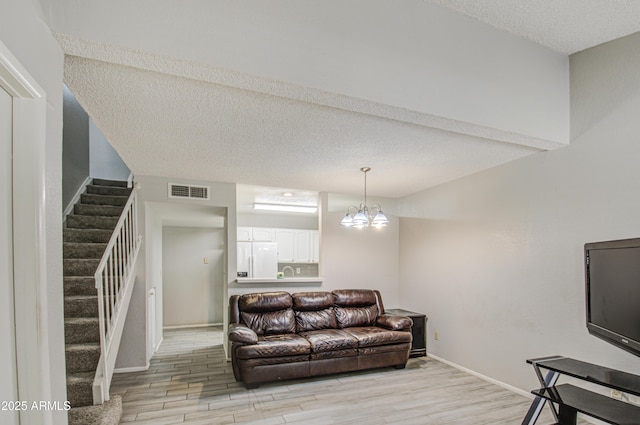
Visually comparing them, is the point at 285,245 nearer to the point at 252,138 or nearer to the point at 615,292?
the point at 252,138

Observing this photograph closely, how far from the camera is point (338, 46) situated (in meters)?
2.06

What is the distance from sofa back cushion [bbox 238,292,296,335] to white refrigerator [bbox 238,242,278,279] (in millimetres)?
1139

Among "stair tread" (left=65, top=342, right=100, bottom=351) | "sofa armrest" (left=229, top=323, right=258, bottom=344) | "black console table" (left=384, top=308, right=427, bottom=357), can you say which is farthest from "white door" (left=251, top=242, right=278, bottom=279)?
"stair tread" (left=65, top=342, right=100, bottom=351)

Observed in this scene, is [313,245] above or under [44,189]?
under

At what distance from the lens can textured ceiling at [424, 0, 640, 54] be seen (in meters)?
2.24

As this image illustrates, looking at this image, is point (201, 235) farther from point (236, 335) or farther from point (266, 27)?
point (266, 27)

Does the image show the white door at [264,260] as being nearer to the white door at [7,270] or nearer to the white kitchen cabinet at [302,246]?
the white kitchen cabinet at [302,246]

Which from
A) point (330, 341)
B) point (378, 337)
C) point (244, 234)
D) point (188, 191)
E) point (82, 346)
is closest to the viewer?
point (82, 346)

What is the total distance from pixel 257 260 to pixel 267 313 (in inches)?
56.3

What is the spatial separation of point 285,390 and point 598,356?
300 centimetres

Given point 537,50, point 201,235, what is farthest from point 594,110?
point 201,235

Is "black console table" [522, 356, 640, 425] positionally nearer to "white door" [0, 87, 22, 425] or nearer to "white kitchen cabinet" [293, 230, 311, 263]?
"white door" [0, 87, 22, 425]

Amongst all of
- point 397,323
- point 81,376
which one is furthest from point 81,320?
point 397,323

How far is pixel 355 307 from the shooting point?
5.02m
